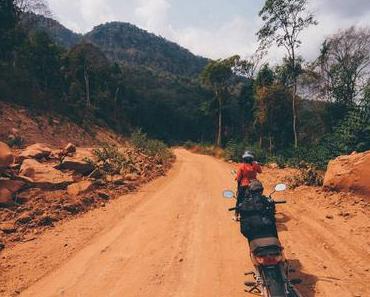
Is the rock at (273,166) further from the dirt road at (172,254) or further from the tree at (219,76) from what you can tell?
the tree at (219,76)

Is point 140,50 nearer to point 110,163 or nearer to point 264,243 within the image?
point 110,163

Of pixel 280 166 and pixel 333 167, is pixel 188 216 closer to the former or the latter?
pixel 333 167

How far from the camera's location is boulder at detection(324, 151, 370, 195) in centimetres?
1157

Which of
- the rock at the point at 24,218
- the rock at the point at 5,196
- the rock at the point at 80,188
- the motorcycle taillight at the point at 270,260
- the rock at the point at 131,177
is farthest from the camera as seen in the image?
the rock at the point at 131,177

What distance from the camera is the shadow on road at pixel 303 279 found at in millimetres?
6164

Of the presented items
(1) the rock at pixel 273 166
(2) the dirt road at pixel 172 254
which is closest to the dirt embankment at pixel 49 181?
(2) the dirt road at pixel 172 254

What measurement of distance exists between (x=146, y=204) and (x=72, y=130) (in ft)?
51.3

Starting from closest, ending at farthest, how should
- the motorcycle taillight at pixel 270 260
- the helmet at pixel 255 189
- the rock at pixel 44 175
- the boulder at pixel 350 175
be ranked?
1. the motorcycle taillight at pixel 270 260
2. the helmet at pixel 255 189
3. the boulder at pixel 350 175
4. the rock at pixel 44 175

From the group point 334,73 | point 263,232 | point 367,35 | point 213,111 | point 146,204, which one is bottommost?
point 146,204

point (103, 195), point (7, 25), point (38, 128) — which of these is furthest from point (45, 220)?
point (7, 25)

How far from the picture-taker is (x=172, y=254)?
790 cm

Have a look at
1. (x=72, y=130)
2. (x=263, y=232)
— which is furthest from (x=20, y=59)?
(x=263, y=232)

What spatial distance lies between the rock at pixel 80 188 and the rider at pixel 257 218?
724 cm

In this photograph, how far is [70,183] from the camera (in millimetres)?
12523
